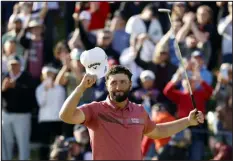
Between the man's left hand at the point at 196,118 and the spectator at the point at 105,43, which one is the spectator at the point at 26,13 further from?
the man's left hand at the point at 196,118

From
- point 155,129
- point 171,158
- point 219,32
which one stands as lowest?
point 171,158

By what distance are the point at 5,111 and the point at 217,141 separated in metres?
3.47

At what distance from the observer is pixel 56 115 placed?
13.7 m

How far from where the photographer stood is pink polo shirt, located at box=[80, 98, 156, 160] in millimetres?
7324

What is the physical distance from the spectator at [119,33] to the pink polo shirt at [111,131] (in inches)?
264

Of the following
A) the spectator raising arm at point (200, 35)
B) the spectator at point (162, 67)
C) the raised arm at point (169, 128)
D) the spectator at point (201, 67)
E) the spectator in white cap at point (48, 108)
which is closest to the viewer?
the raised arm at point (169, 128)

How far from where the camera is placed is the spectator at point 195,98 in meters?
13.1

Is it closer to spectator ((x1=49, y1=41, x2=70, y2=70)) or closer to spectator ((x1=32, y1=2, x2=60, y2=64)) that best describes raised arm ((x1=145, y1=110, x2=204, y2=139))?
spectator ((x1=49, y1=41, x2=70, y2=70))

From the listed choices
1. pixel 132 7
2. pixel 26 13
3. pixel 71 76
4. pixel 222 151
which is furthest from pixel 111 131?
pixel 26 13

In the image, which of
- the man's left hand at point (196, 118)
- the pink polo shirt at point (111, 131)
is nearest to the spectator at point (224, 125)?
the man's left hand at point (196, 118)

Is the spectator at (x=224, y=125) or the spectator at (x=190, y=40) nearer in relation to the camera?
the spectator at (x=224, y=125)

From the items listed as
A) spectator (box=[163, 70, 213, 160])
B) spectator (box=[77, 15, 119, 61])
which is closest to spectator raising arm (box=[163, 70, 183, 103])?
spectator (box=[163, 70, 213, 160])

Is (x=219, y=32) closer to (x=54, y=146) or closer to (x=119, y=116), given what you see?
(x=54, y=146)

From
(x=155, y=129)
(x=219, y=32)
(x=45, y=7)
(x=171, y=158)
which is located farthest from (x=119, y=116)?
(x=45, y=7)
